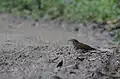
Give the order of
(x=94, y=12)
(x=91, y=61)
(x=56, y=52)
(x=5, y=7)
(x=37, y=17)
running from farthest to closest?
1. (x=5, y=7)
2. (x=37, y=17)
3. (x=94, y=12)
4. (x=56, y=52)
5. (x=91, y=61)

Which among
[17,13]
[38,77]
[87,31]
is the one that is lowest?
[38,77]

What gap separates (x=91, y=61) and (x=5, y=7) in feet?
21.4

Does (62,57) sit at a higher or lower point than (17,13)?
lower

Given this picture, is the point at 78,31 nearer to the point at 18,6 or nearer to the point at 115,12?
the point at 115,12

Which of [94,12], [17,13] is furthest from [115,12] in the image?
[17,13]

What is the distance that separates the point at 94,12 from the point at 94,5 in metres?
0.18

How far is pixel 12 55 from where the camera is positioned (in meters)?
3.62

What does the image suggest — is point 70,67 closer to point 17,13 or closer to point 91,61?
point 91,61

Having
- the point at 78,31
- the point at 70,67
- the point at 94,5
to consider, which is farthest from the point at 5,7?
the point at 70,67

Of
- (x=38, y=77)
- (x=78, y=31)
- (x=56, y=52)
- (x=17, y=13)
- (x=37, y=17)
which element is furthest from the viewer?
(x=17, y=13)

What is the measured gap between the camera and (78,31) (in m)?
6.38

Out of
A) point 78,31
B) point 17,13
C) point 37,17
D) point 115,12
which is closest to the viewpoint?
point 78,31

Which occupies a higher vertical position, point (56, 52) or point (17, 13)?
point (17, 13)

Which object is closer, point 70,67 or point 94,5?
point 70,67
